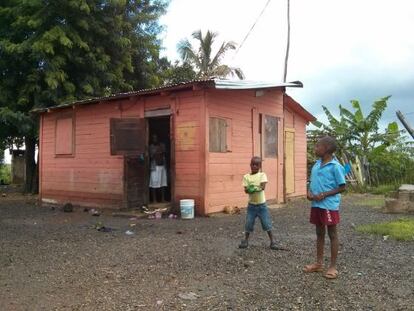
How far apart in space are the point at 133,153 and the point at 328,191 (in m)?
7.13

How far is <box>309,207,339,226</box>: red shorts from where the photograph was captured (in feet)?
18.8

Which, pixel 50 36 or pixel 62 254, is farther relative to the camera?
pixel 50 36

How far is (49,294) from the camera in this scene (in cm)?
521

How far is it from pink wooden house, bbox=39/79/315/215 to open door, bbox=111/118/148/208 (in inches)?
1.0

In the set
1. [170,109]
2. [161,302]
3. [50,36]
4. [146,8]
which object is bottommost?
[161,302]

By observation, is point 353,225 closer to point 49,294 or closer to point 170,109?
point 170,109

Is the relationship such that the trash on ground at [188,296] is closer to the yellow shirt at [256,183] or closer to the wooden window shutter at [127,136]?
the yellow shirt at [256,183]

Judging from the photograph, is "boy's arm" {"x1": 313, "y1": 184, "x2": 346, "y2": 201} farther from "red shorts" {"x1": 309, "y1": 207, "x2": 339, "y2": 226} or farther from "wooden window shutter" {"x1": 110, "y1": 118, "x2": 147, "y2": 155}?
"wooden window shutter" {"x1": 110, "y1": 118, "x2": 147, "y2": 155}

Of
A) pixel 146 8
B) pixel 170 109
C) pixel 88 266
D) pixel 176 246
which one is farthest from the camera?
pixel 146 8

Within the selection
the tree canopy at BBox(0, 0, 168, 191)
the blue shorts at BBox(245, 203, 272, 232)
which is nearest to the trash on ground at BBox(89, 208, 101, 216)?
the tree canopy at BBox(0, 0, 168, 191)

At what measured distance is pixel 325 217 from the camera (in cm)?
577

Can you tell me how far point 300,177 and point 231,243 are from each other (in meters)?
10.0

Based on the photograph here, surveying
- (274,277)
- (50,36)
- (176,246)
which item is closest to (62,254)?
(176,246)

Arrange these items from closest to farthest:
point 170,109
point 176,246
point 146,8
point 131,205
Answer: point 176,246
point 170,109
point 131,205
point 146,8
